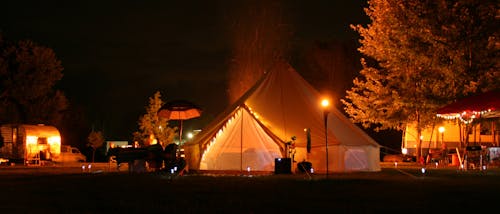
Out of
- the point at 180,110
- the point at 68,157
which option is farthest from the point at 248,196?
the point at 68,157

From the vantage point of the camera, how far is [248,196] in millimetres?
15047

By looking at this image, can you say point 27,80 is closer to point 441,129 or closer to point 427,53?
point 441,129

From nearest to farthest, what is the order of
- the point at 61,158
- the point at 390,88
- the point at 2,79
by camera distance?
the point at 390,88
the point at 61,158
the point at 2,79

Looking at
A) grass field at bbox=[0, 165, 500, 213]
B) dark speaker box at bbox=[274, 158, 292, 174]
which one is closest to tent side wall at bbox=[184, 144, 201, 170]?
dark speaker box at bbox=[274, 158, 292, 174]

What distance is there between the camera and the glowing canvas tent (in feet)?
87.4

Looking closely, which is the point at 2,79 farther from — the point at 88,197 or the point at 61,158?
the point at 88,197

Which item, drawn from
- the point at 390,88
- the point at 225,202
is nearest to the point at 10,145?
the point at 390,88

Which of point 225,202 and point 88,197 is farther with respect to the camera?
point 88,197

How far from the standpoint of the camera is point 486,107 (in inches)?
1059

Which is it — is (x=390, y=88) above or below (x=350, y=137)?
above

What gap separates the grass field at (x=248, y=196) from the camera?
1265cm

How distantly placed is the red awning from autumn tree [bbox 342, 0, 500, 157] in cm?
530

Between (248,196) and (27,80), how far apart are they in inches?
1921

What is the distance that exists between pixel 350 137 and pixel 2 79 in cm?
4041
